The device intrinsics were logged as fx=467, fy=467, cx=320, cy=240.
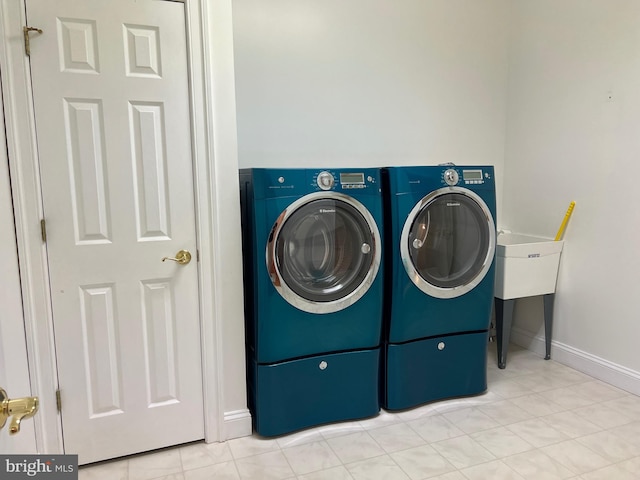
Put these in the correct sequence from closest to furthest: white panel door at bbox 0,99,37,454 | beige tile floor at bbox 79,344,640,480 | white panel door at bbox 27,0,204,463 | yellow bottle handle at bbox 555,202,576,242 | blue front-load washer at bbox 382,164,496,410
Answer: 1. white panel door at bbox 0,99,37,454
2. white panel door at bbox 27,0,204,463
3. beige tile floor at bbox 79,344,640,480
4. blue front-load washer at bbox 382,164,496,410
5. yellow bottle handle at bbox 555,202,576,242

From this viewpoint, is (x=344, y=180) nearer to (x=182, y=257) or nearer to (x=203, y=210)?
(x=203, y=210)

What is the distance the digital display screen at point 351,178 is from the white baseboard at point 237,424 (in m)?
1.20

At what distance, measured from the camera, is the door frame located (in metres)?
1.76

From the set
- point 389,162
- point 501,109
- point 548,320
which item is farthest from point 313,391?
point 501,109

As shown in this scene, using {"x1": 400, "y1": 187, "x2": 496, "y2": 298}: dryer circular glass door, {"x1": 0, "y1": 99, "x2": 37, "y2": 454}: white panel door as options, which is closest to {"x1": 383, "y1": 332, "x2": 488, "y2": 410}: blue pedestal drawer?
{"x1": 400, "y1": 187, "x2": 496, "y2": 298}: dryer circular glass door

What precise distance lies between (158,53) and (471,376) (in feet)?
7.35

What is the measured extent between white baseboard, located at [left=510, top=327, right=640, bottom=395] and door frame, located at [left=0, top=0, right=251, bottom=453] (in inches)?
81.5

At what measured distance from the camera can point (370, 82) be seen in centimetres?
295

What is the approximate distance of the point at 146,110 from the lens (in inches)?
76.6

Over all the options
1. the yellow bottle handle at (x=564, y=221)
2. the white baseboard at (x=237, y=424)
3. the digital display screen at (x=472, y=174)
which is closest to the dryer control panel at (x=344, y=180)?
the digital display screen at (x=472, y=174)

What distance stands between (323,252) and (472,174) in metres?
0.88

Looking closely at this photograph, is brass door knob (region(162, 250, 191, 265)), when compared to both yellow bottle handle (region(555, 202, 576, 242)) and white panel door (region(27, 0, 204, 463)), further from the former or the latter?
yellow bottle handle (region(555, 202, 576, 242))

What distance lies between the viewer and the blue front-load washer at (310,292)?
2094 millimetres

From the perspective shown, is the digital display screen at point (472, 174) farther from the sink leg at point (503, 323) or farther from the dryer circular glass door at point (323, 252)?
the sink leg at point (503, 323)
